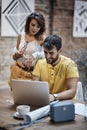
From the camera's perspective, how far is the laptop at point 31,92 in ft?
7.98

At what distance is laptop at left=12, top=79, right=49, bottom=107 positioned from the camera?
2.43m

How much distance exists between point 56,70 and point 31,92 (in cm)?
49

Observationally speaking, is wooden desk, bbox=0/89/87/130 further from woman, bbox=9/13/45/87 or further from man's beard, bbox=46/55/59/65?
woman, bbox=9/13/45/87

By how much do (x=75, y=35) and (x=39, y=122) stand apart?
427cm

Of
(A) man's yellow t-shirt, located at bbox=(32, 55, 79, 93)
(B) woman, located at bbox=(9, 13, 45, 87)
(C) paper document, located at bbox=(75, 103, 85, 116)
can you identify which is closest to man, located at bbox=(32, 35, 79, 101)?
(A) man's yellow t-shirt, located at bbox=(32, 55, 79, 93)

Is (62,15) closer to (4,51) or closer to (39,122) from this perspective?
(4,51)

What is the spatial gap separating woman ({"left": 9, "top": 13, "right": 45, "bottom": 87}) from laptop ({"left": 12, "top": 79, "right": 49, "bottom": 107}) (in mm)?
814

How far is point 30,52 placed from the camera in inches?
138

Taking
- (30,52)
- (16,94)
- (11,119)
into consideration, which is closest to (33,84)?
(16,94)

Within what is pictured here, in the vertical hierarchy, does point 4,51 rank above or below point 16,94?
above

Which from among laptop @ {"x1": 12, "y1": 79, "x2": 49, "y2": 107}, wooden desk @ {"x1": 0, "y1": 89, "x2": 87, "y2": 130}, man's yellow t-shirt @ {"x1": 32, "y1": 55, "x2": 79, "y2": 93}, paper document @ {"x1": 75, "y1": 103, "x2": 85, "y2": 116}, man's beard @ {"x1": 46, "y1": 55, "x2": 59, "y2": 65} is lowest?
wooden desk @ {"x1": 0, "y1": 89, "x2": 87, "y2": 130}

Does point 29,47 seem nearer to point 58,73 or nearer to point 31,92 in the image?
point 58,73

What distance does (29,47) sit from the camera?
3525 mm

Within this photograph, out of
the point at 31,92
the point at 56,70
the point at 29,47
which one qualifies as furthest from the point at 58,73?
the point at 29,47
